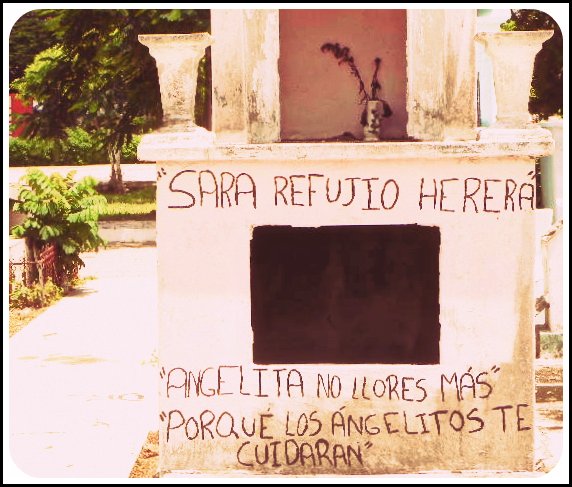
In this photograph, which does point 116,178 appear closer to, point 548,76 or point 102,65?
point 102,65

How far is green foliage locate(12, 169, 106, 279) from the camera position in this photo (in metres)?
17.1

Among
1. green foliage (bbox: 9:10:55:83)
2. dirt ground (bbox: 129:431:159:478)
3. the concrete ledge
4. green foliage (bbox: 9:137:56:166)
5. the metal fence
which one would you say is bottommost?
dirt ground (bbox: 129:431:159:478)

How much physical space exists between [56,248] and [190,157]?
10512mm

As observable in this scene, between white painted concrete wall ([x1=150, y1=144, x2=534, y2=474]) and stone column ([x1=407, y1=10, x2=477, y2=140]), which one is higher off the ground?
stone column ([x1=407, y1=10, x2=477, y2=140])

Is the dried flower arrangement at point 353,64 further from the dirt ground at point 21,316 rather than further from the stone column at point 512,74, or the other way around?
the dirt ground at point 21,316

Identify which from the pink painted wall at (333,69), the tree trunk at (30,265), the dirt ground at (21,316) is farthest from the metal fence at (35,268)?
the pink painted wall at (333,69)

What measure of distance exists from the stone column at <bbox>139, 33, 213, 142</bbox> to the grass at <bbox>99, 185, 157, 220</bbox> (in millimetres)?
19758

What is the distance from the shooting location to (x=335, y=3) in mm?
8258

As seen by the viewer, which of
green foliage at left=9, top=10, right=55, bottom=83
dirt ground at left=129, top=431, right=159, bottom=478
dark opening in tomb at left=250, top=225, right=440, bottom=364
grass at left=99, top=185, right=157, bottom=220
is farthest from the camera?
green foliage at left=9, top=10, right=55, bottom=83

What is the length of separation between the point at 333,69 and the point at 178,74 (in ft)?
6.76

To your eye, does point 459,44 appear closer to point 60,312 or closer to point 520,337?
point 520,337

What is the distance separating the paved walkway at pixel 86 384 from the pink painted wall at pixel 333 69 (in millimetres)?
3512

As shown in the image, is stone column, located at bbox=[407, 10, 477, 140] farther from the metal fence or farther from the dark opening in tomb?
the metal fence

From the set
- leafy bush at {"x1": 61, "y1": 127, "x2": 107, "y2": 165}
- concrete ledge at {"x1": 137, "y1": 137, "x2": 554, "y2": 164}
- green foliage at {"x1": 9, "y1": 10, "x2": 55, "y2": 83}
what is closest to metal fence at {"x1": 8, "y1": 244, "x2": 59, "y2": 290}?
concrete ledge at {"x1": 137, "y1": 137, "x2": 554, "y2": 164}
